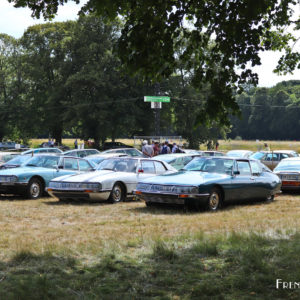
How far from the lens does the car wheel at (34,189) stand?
631 inches

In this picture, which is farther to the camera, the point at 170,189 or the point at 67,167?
the point at 67,167

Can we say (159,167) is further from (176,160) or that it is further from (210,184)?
(176,160)

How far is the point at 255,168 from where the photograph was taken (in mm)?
15305

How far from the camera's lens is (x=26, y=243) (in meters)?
7.77

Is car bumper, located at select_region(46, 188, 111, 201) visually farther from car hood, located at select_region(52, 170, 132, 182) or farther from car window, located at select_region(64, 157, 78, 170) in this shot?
car window, located at select_region(64, 157, 78, 170)

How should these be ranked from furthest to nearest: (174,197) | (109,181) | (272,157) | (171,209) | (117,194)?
(272,157)
(117,194)
(109,181)
(171,209)
(174,197)

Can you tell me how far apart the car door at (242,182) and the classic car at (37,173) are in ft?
17.4

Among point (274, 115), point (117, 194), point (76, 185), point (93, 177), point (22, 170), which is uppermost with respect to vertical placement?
point (274, 115)

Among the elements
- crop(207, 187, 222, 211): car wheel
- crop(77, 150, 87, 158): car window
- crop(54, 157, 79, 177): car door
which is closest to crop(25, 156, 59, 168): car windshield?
crop(54, 157, 79, 177): car door

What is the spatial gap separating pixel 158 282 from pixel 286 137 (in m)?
124

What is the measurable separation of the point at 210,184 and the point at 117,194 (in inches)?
129

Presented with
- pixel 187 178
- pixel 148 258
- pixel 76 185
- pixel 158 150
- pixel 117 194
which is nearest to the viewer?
pixel 148 258

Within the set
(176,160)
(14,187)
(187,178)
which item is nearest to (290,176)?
(176,160)

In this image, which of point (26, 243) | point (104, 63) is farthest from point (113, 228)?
point (104, 63)
